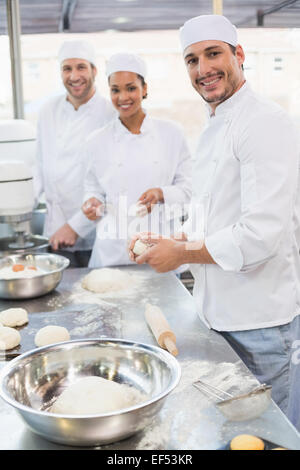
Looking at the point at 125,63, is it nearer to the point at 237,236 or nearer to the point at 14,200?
the point at 14,200

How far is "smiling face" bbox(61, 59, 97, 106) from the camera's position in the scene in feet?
8.91

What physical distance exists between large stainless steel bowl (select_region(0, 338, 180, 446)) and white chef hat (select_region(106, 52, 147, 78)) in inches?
60.2

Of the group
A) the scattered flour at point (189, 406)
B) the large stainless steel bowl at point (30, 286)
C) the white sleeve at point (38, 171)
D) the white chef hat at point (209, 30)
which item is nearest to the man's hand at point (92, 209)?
the large stainless steel bowl at point (30, 286)

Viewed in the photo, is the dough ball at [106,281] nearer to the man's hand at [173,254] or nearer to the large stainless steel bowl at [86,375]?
the man's hand at [173,254]

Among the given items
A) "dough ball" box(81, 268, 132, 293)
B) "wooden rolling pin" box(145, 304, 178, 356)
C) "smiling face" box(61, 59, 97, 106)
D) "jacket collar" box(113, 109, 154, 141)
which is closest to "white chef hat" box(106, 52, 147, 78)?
"jacket collar" box(113, 109, 154, 141)

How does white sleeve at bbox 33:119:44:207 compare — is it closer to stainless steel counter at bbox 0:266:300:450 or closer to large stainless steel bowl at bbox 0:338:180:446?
stainless steel counter at bbox 0:266:300:450

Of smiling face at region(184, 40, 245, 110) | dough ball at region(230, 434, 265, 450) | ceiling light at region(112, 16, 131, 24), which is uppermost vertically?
ceiling light at region(112, 16, 131, 24)

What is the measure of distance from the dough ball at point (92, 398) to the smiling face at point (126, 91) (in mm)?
1599

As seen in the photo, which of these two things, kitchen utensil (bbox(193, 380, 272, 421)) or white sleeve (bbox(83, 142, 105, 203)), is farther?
white sleeve (bbox(83, 142, 105, 203))

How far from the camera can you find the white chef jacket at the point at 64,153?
2.80 metres

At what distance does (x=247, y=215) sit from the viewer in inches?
54.1

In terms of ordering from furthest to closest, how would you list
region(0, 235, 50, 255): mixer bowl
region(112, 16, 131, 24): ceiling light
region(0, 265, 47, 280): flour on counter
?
region(112, 16, 131, 24): ceiling light → region(0, 235, 50, 255): mixer bowl → region(0, 265, 47, 280): flour on counter

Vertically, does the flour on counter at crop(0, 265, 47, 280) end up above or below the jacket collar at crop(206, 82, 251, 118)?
below

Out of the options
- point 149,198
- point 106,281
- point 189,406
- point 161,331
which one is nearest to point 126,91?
point 149,198
